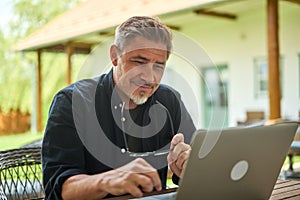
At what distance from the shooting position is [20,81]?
640 inches

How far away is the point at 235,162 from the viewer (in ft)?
3.70

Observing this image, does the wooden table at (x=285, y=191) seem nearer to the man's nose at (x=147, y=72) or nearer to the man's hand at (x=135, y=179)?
the man's hand at (x=135, y=179)

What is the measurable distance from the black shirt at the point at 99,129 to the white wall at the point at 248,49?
23.2 ft

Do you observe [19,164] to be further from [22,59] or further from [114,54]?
[22,59]

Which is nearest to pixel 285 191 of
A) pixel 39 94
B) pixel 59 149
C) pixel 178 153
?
pixel 178 153

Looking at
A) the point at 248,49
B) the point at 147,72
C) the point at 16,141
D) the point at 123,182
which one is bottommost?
the point at 16,141

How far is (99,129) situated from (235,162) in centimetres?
58

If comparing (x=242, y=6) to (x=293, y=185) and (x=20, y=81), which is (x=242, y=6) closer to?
(x=293, y=185)

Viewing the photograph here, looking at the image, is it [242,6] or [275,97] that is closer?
[275,97]

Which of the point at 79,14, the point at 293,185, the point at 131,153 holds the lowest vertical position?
the point at 293,185

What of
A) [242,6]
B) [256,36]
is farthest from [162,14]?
[256,36]

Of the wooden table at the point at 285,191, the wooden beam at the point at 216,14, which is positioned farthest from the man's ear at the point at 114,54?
the wooden beam at the point at 216,14

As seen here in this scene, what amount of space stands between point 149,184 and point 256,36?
335 inches

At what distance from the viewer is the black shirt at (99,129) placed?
1.39m
